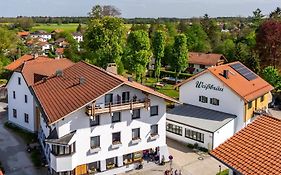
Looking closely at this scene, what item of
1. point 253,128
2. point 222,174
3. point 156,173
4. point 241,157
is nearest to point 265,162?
point 241,157

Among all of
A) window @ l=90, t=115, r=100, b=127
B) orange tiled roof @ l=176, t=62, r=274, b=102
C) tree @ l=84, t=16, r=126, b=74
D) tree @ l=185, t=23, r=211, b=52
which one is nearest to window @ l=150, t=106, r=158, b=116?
window @ l=90, t=115, r=100, b=127

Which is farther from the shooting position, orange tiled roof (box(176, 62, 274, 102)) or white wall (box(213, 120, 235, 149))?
orange tiled roof (box(176, 62, 274, 102))

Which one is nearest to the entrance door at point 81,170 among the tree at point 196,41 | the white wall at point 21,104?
the white wall at point 21,104

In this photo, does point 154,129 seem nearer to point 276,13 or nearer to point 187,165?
point 187,165

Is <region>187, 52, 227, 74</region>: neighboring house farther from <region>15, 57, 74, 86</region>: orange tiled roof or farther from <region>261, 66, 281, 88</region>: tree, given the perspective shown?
<region>15, 57, 74, 86</region>: orange tiled roof

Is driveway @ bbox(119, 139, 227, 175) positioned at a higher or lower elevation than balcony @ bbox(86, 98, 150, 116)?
lower
